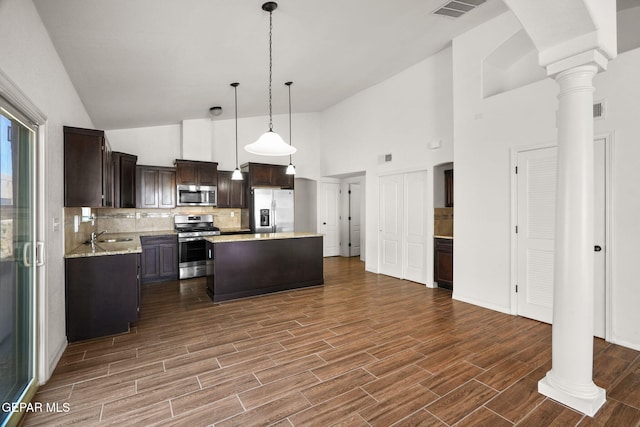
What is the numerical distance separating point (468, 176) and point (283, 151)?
2645 millimetres

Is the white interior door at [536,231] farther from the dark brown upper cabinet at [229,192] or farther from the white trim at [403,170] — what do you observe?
the dark brown upper cabinet at [229,192]

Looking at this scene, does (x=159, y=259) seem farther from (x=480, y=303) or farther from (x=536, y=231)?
(x=536, y=231)

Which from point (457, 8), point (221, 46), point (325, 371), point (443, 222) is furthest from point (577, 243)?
point (221, 46)

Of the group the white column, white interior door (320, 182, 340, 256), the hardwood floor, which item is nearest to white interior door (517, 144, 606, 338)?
the hardwood floor

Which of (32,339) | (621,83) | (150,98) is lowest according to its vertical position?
(32,339)

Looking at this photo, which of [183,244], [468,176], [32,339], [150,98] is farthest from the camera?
[183,244]

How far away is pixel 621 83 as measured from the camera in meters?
3.11

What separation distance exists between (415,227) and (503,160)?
205 centimetres

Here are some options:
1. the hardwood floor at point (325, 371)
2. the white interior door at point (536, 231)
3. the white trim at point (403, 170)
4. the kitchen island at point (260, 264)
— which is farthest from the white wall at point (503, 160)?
the kitchen island at point (260, 264)

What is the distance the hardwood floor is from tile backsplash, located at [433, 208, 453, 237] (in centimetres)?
172

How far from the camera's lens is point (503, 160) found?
4.05m

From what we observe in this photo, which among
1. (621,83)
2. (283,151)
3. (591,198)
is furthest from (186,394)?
(621,83)

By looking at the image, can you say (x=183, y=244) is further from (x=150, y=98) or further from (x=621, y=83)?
(x=621, y=83)

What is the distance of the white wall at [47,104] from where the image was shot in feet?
6.31
